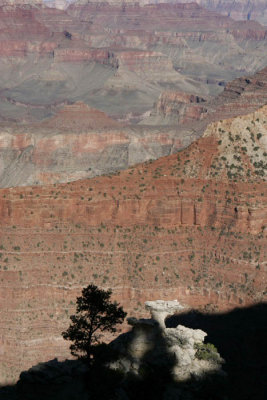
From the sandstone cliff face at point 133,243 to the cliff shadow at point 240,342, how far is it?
1.17 meters

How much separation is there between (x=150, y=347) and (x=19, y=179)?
79.8 meters

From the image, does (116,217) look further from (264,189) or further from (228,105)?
(228,105)

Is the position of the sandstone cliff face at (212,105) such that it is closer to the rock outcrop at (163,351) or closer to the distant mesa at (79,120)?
the distant mesa at (79,120)

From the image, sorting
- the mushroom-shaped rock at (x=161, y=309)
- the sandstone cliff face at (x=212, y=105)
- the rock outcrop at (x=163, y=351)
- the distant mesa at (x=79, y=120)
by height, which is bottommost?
the rock outcrop at (x=163, y=351)

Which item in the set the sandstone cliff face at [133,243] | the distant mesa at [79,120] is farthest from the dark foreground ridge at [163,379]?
the distant mesa at [79,120]

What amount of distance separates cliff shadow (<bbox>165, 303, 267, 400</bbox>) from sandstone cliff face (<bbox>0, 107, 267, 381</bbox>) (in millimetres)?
1168

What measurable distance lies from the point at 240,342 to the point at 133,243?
35.2 ft

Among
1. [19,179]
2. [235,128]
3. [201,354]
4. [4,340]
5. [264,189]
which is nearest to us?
[201,354]

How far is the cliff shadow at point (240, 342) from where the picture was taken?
4103 cm

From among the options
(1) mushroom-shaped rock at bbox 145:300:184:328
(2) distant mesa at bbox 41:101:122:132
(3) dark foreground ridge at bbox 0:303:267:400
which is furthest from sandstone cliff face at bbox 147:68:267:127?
(1) mushroom-shaped rock at bbox 145:300:184:328

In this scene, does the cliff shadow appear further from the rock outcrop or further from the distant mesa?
the distant mesa

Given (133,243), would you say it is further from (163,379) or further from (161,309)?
(163,379)

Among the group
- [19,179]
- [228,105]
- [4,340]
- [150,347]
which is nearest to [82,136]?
[19,179]

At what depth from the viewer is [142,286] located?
161 feet
